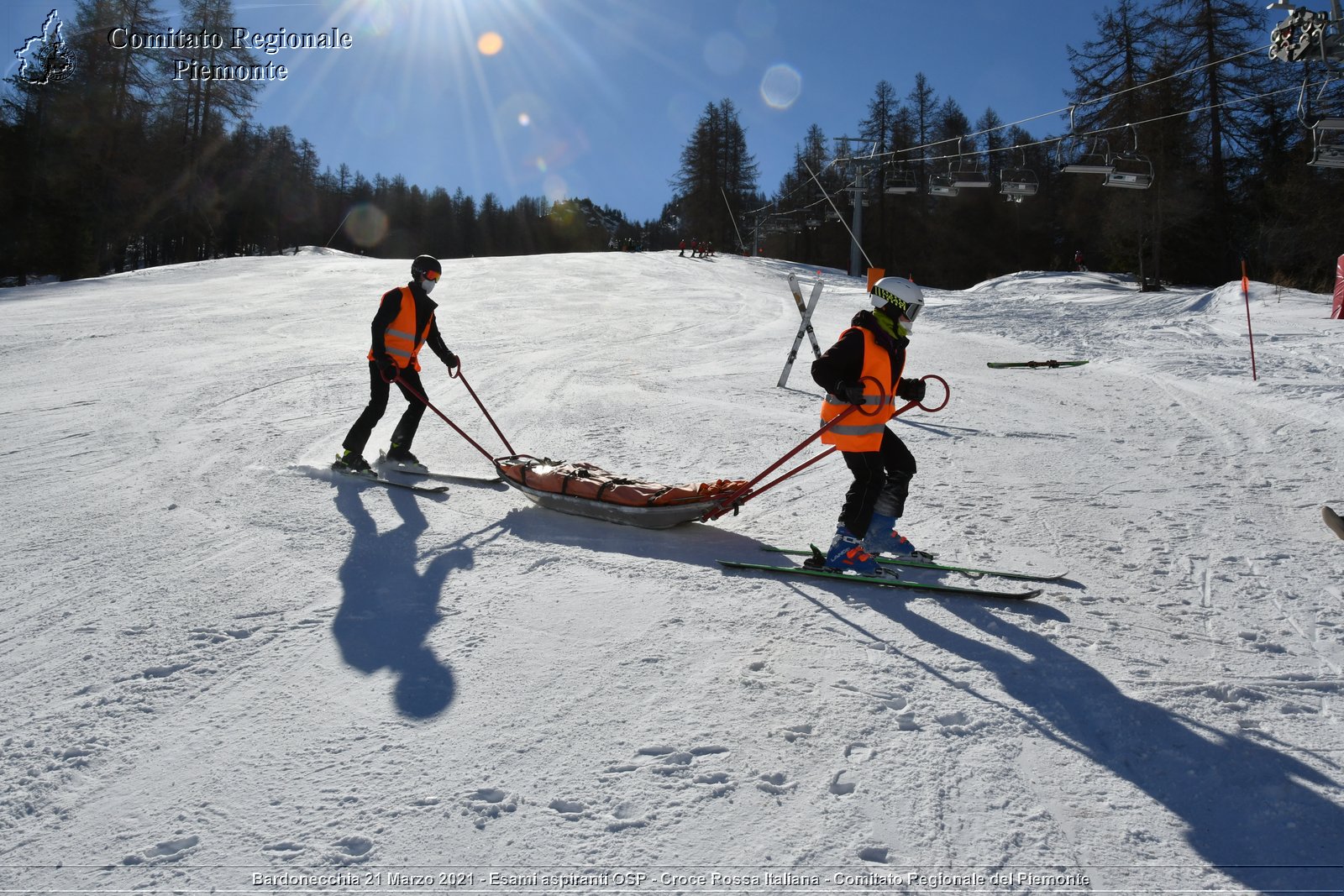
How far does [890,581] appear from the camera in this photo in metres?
4.36

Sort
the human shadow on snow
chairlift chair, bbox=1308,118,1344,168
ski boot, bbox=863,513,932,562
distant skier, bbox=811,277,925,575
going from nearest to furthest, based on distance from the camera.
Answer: the human shadow on snow
distant skier, bbox=811,277,925,575
ski boot, bbox=863,513,932,562
chairlift chair, bbox=1308,118,1344,168

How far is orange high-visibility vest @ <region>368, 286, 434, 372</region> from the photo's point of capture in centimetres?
650

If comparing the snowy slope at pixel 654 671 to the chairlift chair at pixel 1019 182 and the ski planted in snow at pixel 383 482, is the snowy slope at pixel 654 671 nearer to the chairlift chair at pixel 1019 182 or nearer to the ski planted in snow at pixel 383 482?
the ski planted in snow at pixel 383 482

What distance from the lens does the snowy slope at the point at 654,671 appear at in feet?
7.74

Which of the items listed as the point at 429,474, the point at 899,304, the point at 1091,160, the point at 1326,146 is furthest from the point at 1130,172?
the point at 429,474

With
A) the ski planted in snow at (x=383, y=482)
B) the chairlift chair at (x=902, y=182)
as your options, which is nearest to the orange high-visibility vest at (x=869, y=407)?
the ski planted in snow at (x=383, y=482)

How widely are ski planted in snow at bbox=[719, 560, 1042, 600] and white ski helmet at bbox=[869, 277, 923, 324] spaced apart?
1.44 meters

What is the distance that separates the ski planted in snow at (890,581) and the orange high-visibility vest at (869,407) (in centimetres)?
72

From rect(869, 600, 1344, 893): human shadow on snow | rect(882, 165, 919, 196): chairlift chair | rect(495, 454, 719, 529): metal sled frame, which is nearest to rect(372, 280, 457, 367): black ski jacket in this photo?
rect(495, 454, 719, 529): metal sled frame

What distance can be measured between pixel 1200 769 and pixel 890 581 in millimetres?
1787

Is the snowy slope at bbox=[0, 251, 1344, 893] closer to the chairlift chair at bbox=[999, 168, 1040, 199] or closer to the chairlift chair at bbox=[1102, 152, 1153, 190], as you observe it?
the chairlift chair at bbox=[1102, 152, 1153, 190]

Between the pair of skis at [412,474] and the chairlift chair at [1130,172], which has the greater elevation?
the chairlift chair at [1130,172]

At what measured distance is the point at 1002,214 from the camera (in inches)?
2024

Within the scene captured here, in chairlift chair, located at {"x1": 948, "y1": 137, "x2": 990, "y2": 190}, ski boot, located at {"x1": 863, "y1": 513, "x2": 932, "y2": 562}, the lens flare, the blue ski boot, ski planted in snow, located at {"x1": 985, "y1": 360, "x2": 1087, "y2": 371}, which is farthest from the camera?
the lens flare
